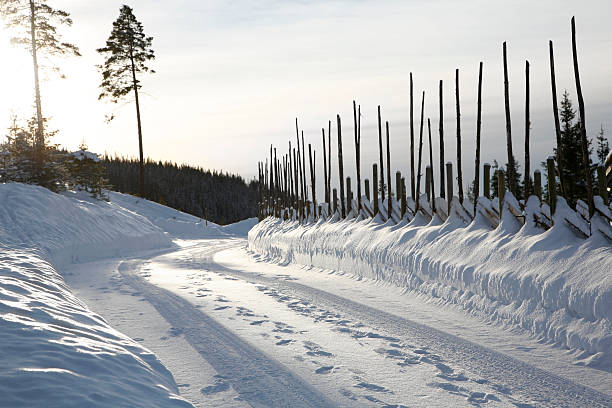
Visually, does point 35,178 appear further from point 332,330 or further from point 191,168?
point 191,168

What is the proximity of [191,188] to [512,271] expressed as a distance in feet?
280

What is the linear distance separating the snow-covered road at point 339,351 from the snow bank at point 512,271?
0.26 meters

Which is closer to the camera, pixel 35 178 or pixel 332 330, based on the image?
pixel 332 330

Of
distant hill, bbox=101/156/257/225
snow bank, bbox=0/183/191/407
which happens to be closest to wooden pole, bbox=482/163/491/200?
snow bank, bbox=0/183/191/407

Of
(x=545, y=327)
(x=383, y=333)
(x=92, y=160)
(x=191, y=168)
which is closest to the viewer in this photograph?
(x=545, y=327)

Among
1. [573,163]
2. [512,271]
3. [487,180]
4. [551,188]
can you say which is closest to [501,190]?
[551,188]

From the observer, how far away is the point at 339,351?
14.4 feet

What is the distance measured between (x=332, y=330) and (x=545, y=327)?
2202 millimetres

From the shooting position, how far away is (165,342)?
15.6 feet

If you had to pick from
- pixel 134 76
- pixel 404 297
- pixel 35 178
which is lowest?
pixel 404 297

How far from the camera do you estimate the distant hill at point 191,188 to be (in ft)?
253

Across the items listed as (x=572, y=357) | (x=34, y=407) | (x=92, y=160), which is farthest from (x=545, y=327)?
(x=92, y=160)

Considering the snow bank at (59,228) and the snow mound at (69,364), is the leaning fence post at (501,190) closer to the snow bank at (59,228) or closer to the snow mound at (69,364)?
the snow mound at (69,364)

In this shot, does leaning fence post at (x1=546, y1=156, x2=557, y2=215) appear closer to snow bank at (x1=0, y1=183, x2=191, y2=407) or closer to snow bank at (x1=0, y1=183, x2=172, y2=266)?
snow bank at (x1=0, y1=183, x2=191, y2=407)
